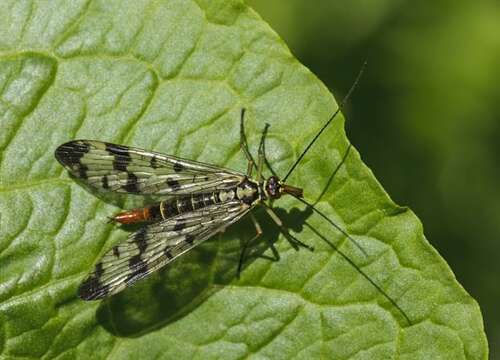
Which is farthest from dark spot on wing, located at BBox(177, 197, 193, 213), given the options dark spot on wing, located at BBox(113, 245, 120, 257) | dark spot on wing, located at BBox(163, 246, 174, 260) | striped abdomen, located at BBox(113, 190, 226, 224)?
dark spot on wing, located at BBox(113, 245, 120, 257)

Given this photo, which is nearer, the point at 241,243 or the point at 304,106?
the point at 304,106

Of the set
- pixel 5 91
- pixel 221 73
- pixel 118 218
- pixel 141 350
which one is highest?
pixel 221 73

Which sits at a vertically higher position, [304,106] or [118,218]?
[304,106]

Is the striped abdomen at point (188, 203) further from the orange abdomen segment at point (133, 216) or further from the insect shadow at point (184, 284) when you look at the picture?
the insect shadow at point (184, 284)

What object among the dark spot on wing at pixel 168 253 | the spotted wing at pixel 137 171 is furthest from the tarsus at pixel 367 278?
the dark spot on wing at pixel 168 253

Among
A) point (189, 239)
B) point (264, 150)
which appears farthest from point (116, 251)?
point (264, 150)

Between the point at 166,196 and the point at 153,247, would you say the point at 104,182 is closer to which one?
Result: the point at 153,247

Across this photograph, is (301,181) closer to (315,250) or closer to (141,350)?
(315,250)

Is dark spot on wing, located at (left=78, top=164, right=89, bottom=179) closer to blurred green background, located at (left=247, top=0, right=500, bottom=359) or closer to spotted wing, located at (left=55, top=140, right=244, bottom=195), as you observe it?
spotted wing, located at (left=55, top=140, right=244, bottom=195)

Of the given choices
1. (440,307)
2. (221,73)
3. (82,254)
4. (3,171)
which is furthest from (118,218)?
(440,307)
